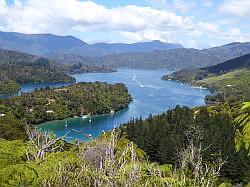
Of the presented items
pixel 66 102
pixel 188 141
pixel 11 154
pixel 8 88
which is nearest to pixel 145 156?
pixel 188 141

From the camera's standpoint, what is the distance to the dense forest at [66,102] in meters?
121

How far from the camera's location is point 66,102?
138000 mm

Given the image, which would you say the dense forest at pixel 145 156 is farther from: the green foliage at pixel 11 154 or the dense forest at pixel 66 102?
the dense forest at pixel 66 102

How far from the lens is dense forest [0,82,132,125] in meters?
121

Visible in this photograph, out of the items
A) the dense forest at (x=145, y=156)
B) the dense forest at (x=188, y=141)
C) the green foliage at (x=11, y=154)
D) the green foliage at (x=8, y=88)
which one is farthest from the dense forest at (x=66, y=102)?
the green foliage at (x=11, y=154)

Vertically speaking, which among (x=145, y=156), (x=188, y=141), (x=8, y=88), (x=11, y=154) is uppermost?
(x=11, y=154)

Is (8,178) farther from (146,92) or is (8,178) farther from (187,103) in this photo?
(146,92)

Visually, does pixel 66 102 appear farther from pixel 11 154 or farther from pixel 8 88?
pixel 11 154

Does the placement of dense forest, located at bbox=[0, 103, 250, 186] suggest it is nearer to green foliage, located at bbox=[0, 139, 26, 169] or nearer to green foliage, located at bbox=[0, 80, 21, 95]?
green foliage, located at bbox=[0, 139, 26, 169]

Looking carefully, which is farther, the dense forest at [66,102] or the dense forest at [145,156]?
the dense forest at [66,102]

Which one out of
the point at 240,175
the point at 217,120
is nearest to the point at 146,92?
the point at 217,120

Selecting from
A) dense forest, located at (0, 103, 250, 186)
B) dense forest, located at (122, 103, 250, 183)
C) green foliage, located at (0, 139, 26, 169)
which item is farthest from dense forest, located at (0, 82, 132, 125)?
green foliage, located at (0, 139, 26, 169)

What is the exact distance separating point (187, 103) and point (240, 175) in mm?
98489

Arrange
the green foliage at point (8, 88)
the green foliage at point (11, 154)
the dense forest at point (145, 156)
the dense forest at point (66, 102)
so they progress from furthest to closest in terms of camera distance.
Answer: the green foliage at point (8, 88) < the dense forest at point (66, 102) < the green foliage at point (11, 154) < the dense forest at point (145, 156)
